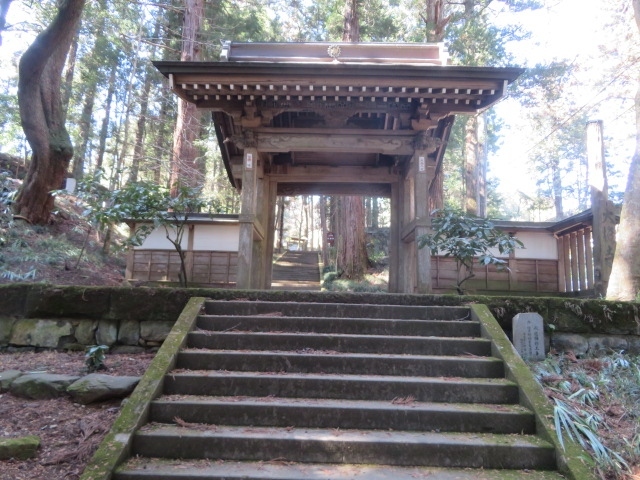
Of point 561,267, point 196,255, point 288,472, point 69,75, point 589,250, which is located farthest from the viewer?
point 69,75

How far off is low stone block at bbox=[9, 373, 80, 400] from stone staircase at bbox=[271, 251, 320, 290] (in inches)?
388

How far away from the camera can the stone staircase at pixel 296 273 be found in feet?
50.9

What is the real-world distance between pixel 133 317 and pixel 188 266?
20.5 feet

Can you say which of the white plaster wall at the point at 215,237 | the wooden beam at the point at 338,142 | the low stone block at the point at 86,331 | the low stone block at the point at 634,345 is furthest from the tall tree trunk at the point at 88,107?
the low stone block at the point at 634,345

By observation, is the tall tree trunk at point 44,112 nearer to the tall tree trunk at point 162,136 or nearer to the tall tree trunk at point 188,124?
the tall tree trunk at point 188,124

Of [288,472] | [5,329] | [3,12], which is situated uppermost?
[3,12]

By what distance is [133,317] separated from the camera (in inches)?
186

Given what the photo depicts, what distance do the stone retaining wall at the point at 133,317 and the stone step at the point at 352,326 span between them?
0.62 meters

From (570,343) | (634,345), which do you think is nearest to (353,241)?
(570,343)

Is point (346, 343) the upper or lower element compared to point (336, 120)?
lower

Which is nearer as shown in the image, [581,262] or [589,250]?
[589,250]

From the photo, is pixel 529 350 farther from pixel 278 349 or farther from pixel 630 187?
pixel 630 187

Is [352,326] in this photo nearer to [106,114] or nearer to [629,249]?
[629,249]

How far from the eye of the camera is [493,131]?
21.4m
